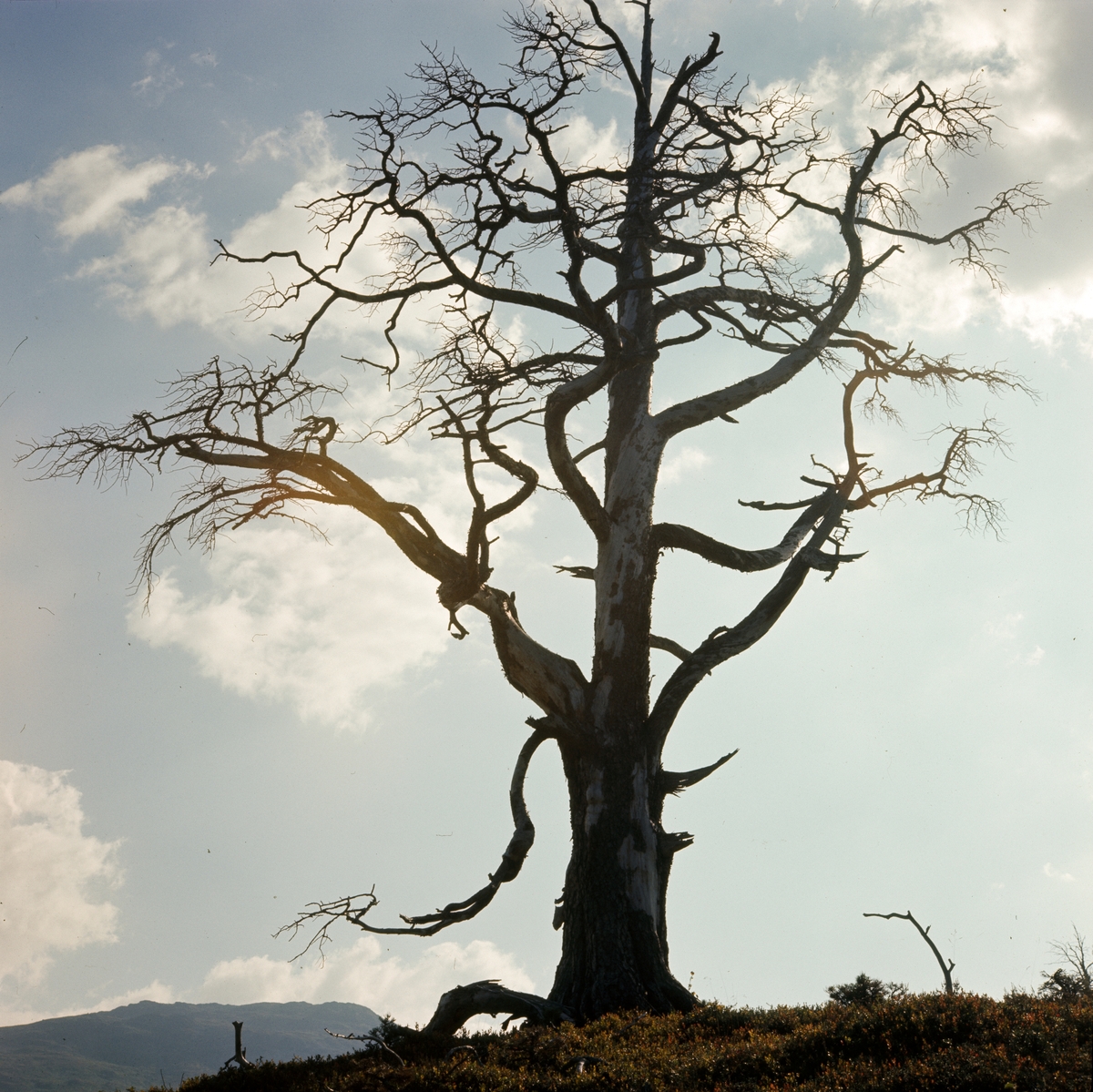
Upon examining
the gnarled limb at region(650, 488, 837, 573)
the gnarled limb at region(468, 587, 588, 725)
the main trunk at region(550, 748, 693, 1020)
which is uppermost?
the gnarled limb at region(650, 488, 837, 573)

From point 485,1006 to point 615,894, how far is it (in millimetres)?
1763

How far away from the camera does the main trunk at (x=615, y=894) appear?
399 inches

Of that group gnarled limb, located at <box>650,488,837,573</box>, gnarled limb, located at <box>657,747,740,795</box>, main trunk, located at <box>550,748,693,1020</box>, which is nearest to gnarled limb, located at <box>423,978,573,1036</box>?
main trunk, located at <box>550,748,693,1020</box>

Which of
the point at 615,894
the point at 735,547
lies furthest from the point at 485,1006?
the point at 735,547

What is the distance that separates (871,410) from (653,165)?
4.97m

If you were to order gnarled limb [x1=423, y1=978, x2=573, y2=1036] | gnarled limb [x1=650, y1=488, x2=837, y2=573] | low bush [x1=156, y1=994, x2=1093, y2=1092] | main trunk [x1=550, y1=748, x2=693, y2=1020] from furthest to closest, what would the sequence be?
gnarled limb [x1=650, y1=488, x2=837, y2=573] < main trunk [x1=550, y1=748, x2=693, y2=1020] < gnarled limb [x1=423, y1=978, x2=573, y2=1036] < low bush [x1=156, y1=994, x2=1093, y2=1092]

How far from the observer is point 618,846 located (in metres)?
10.6

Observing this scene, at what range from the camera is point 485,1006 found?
31.3 feet

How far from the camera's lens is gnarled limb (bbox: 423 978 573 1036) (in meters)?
9.49

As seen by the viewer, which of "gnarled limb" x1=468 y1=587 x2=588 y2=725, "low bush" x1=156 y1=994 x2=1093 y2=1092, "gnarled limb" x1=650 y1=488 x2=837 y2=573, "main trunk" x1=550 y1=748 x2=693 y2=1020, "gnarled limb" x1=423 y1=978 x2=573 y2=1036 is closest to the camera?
"low bush" x1=156 y1=994 x2=1093 y2=1092

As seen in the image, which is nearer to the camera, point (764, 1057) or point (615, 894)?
point (764, 1057)

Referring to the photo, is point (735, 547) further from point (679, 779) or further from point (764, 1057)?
point (764, 1057)

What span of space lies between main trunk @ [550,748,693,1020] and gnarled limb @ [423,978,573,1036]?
0.49m

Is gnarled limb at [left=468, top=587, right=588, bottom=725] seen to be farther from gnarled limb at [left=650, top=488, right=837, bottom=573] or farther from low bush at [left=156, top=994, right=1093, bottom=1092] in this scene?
low bush at [left=156, top=994, right=1093, bottom=1092]
